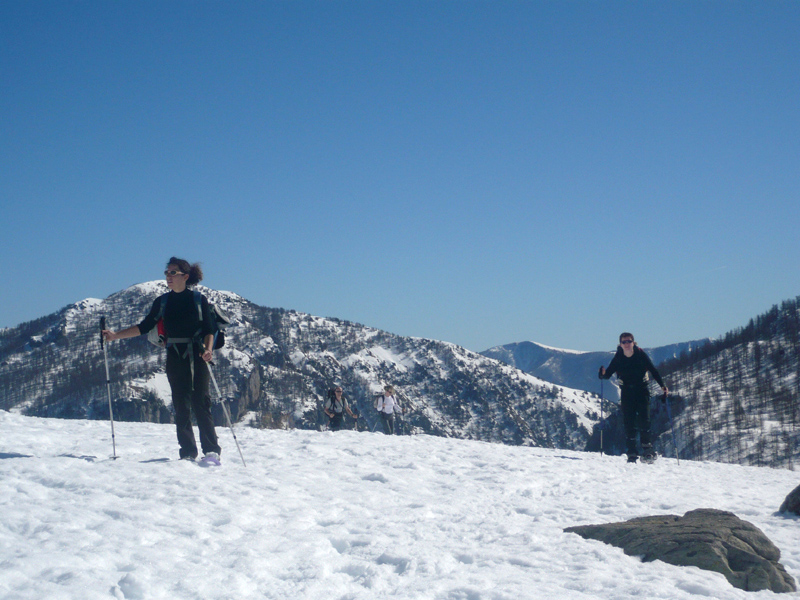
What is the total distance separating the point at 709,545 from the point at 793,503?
3.26 meters

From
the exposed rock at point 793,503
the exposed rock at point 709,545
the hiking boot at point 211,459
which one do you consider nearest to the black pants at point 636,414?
the exposed rock at point 793,503

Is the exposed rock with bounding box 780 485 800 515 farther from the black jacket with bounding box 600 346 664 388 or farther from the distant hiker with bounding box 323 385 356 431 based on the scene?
the distant hiker with bounding box 323 385 356 431

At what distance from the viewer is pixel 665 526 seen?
6.12 metres

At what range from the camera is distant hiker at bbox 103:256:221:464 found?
26.9 feet

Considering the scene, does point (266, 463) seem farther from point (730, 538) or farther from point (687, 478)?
point (687, 478)

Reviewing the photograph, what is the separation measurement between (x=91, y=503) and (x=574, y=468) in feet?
26.1

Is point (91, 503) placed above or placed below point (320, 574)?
above

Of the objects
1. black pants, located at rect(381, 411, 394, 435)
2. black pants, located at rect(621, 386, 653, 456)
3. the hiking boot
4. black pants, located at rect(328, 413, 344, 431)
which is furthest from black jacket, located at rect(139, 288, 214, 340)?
black pants, located at rect(381, 411, 394, 435)

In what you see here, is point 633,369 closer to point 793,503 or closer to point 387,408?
point 793,503

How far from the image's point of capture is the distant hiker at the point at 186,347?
26.9 feet

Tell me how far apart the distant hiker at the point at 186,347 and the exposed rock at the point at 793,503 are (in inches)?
292

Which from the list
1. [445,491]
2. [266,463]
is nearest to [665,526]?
[445,491]

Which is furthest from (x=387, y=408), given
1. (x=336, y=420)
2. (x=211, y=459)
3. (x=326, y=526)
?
(x=326, y=526)

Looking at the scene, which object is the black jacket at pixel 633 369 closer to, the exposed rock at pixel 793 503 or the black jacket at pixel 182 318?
the exposed rock at pixel 793 503
